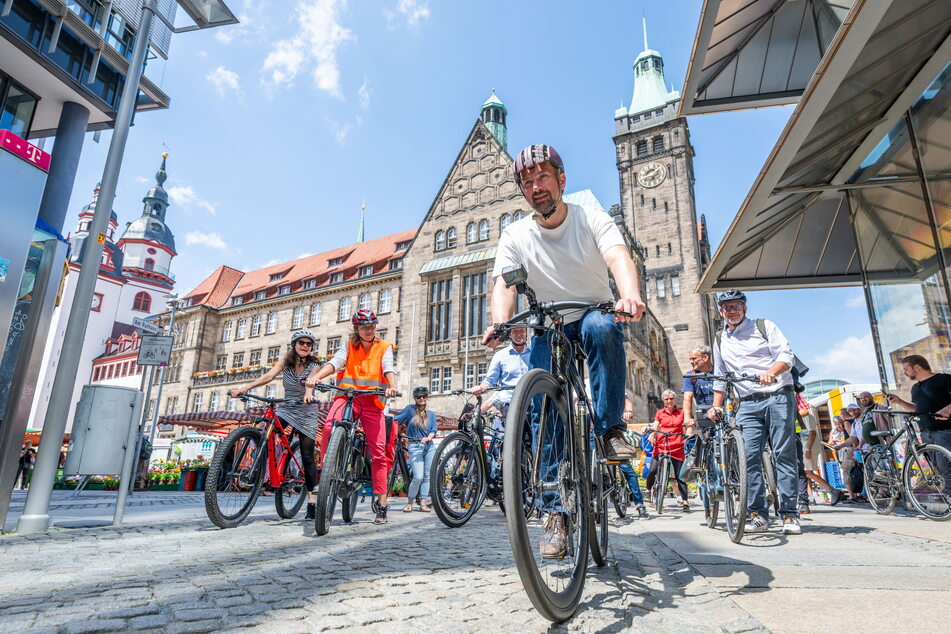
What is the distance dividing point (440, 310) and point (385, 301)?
7.20 m

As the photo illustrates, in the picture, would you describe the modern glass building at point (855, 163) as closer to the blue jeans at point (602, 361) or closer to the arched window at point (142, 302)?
the blue jeans at point (602, 361)

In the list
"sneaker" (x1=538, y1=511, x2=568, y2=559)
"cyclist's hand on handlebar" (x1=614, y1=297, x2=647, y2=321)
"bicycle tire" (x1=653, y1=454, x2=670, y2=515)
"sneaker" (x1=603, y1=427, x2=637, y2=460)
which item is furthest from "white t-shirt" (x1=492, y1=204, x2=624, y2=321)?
"bicycle tire" (x1=653, y1=454, x2=670, y2=515)

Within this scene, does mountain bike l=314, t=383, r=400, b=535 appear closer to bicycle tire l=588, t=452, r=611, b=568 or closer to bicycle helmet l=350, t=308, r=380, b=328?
bicycle helmet l=350, t=308, r=380, b=328

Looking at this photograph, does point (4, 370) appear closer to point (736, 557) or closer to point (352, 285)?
point (736, 557)

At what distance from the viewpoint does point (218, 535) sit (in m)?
4.32

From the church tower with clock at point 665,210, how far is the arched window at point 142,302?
191 feet

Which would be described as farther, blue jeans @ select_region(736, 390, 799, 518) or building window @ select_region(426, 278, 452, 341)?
building window @ select_region(426, 278, 452, 341)

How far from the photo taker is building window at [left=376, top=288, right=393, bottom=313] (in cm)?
3944

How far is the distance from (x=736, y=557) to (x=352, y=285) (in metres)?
40.4

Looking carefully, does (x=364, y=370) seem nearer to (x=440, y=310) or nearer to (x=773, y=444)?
(x=773, y=444)

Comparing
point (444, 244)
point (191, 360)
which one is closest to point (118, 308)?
point (191, 360)

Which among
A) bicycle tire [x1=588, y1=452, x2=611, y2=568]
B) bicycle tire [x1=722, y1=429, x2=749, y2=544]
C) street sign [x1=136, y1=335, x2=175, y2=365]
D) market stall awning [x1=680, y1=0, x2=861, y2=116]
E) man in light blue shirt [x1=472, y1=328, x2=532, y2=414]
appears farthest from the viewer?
market stall awning [x1=680, y1=0, x2=861, y2=116]

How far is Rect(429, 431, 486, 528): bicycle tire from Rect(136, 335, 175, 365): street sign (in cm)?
342

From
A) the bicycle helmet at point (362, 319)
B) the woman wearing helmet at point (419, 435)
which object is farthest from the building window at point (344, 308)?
the bicycle helmet at point (362, 319)
